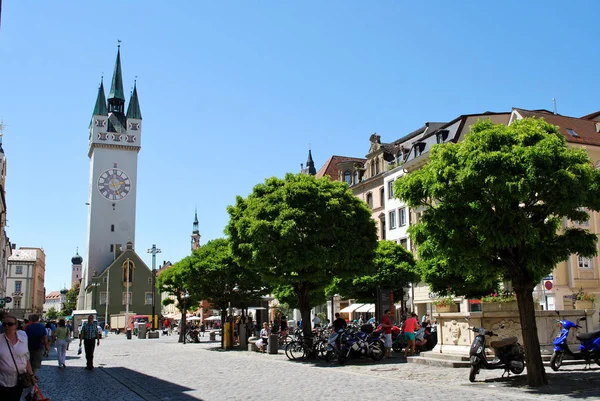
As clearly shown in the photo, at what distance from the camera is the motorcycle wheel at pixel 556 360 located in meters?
15.2

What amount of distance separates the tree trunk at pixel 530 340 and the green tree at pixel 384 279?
22.4 meters

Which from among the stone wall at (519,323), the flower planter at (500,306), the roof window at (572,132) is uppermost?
the roof window at (572,132)

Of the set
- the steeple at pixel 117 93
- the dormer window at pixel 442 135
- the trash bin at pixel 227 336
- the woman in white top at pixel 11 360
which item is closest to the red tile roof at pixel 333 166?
the dormer window at pixel 442 135

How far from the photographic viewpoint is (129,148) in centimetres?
10550

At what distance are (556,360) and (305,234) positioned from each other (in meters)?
9.92

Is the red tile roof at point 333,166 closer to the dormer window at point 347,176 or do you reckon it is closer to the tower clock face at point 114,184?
the dormer window at point 347,176

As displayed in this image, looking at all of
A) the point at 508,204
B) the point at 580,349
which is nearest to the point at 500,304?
the point at 580,349

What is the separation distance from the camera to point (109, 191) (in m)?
102

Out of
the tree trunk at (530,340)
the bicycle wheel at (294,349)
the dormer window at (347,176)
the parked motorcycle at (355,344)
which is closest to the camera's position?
the tree trunk at (530,340)

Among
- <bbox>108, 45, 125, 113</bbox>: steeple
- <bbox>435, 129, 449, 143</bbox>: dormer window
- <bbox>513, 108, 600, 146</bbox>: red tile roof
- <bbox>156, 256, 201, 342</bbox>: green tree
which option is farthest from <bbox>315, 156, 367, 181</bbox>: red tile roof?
<bbox>108, 45, 125, 113</bbox>: steeple

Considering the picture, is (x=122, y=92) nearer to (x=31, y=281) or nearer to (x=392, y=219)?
(x=31, y=281)

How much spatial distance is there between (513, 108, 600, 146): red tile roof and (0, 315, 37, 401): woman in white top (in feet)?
122

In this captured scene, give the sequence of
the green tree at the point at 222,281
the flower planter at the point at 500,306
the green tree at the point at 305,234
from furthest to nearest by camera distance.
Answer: the green tree at the point at 222,281, the green tree at the point at 305,234, the flower planter at the point at 500,306

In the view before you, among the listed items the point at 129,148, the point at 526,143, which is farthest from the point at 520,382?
the point at 129,148
